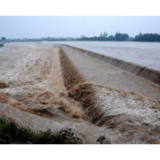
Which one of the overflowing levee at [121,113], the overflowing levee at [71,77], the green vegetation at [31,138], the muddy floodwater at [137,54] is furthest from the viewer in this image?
the muddy floodwater at [137,54]

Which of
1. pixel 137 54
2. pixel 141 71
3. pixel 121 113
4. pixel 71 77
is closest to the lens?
pixel 121 113

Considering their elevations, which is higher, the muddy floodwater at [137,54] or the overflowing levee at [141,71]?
the muddy floodwater at [137,54]

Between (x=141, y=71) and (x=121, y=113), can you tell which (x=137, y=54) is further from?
(x=121, y=113)

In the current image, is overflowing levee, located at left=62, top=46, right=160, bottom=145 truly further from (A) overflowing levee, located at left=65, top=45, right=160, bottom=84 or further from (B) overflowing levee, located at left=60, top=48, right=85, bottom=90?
(A) overflowing levee, located at left=65, top=45, right=160, bottom=84

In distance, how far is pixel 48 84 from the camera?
412 inches

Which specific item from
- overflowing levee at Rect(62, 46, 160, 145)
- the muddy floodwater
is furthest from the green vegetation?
the muddy floodwater

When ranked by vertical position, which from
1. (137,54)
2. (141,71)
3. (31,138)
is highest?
(137,54)

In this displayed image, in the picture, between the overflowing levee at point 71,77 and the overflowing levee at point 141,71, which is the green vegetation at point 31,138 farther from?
the overflowing levee at point 141,71

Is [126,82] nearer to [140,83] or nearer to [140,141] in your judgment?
[140,83]

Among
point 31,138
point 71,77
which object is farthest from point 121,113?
point 71,77

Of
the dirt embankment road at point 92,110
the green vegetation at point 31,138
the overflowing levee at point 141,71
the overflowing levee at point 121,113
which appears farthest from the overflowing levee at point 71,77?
the green vegetation at point 31,138

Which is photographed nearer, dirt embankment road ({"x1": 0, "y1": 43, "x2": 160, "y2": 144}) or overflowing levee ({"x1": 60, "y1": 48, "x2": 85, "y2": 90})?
dirt embankment road ({"x1": 0, "y1": 43, "x2": 160, "y2": 144})
